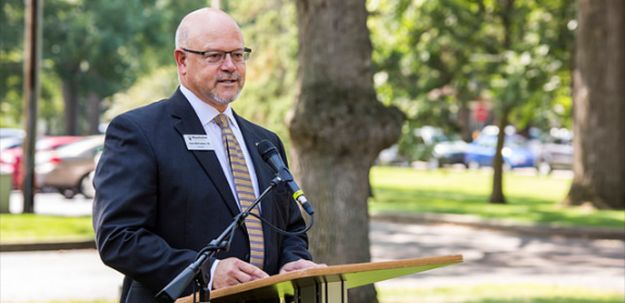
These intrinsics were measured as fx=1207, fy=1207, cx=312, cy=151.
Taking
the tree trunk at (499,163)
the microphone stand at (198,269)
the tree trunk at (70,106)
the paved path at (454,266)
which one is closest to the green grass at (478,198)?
the tree trunk at (499,163)

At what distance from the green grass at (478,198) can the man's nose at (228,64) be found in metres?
17.9

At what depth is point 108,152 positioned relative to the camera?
4.02 metres

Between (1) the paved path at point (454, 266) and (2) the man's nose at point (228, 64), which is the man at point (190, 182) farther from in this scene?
(1) the paved path at point (454, 266)

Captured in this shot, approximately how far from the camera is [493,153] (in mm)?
55219

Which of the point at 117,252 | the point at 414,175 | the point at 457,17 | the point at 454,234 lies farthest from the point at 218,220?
the point at 414,175

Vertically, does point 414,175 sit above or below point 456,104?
below

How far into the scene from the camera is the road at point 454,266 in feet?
42.7

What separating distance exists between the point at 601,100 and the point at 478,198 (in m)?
6.45

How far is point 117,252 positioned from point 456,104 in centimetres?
2512

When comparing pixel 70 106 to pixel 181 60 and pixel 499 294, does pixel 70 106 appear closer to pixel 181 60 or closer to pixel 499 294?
pixel 499 294

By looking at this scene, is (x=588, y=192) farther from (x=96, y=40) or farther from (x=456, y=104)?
(x=96, y=40)

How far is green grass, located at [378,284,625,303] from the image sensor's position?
11.5 metres

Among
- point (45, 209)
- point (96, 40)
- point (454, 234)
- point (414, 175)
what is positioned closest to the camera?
point (454, 234)

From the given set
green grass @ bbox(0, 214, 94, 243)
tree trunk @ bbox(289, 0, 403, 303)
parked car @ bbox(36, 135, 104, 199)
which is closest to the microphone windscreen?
tree trunk @ bbox(289, 0, 403, 303)
